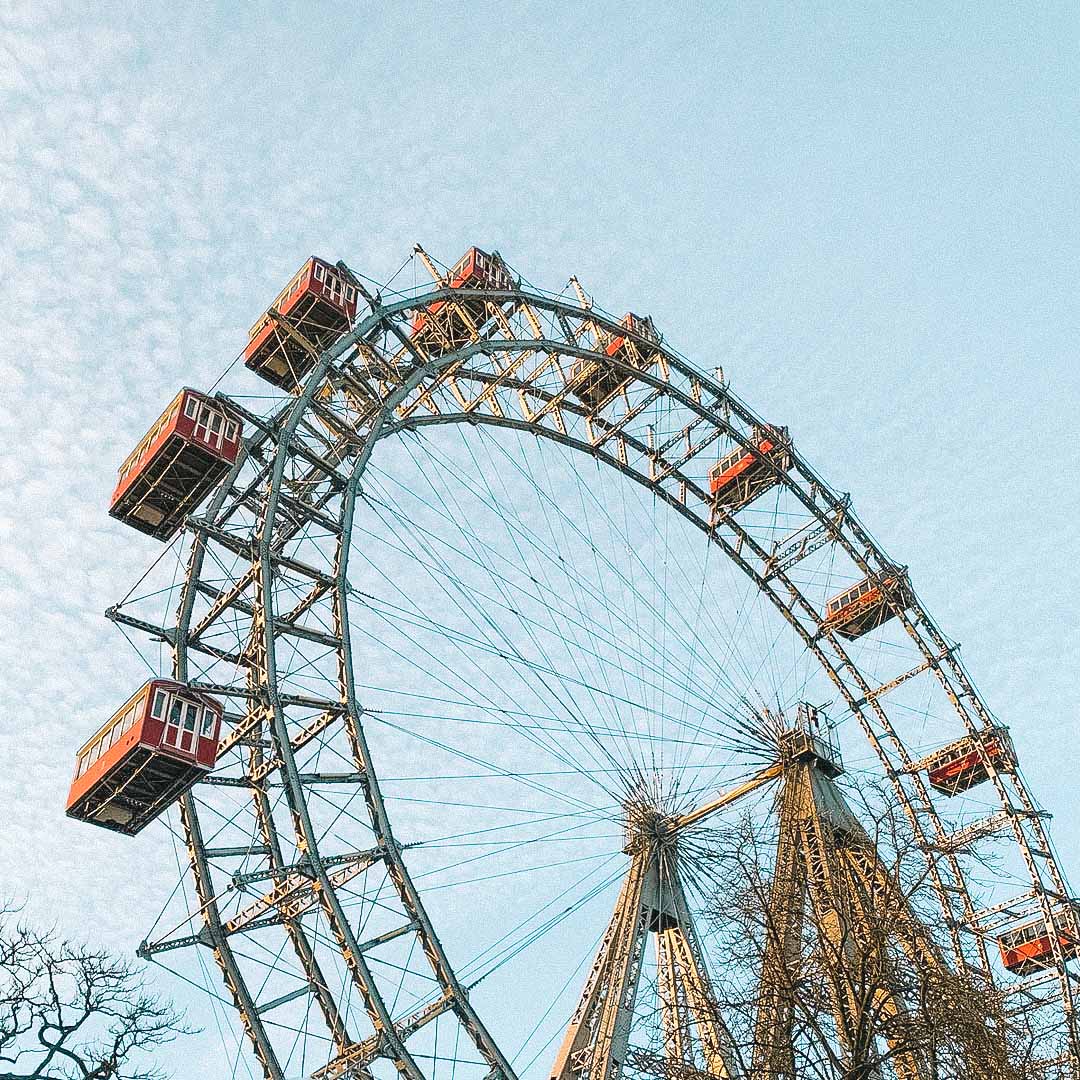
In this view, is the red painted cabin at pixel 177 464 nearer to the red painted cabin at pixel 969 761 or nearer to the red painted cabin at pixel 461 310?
the red painted cabin at pixel 461 310

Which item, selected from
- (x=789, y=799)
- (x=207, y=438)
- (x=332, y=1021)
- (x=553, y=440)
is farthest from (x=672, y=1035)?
(x=553, y=440)

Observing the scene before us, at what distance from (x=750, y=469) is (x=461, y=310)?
31.9ft

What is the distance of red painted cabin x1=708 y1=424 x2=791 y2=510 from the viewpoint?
1359 inches

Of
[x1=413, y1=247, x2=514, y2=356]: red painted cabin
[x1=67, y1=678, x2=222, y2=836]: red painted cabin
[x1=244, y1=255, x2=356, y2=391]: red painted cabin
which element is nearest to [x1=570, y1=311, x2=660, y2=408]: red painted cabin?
[x1=413, y1=247, x2=514, y2=356]: red painted cabin

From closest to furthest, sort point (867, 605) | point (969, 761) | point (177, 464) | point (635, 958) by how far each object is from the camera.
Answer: point (635, 958)
point (177, 464)
point (969, 761)
point (867, 605)

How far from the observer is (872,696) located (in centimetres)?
3575

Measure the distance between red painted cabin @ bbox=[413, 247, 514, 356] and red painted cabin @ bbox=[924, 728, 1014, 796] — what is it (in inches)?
656

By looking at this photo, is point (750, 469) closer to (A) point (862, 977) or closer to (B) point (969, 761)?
(B) point (969, 761)

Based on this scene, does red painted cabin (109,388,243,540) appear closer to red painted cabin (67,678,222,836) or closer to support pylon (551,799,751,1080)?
red painted cabin (67,678,222,836)

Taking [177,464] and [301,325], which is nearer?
[177,464]

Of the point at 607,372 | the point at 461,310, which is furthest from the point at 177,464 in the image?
the point at 607,372

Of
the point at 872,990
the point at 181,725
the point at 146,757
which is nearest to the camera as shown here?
the point at 872,990

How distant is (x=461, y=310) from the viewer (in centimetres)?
2817

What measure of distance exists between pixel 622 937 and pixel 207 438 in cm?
1104
